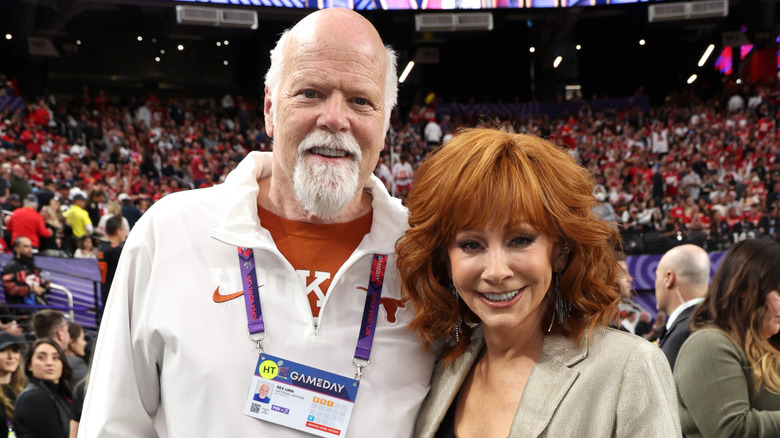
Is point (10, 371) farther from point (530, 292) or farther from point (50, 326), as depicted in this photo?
point (530, 292)

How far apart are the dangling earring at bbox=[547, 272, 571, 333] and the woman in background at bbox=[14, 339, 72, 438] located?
10.7ft

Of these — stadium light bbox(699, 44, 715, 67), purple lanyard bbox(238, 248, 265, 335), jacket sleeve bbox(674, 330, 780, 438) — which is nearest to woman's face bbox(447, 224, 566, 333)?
purple lanyard bbox(238, 248, 265, 335)

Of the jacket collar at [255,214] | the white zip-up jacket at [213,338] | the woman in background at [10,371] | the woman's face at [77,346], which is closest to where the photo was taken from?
the white zip-up jacket at [213,338]

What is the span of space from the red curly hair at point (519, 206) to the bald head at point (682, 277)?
2.28 m

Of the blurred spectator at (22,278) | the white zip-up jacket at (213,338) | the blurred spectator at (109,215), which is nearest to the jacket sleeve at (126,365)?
the white zip-up jacket at (213,338)

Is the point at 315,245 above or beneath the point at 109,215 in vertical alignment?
beneath

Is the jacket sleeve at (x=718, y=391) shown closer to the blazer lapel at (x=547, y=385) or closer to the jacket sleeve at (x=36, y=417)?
the blazer lapel at (x=547, y=385)

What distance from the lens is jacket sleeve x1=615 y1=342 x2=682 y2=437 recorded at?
1.64m

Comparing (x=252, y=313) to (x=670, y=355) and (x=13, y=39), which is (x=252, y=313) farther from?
(x=13, y=39)

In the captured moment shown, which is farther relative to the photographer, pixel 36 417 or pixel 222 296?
pixel 36 417

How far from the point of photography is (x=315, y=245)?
6.79ft

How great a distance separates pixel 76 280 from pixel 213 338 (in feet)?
25.7

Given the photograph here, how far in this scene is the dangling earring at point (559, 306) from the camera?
6.12 ft

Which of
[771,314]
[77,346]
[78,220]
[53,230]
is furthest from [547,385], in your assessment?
[78,220]
